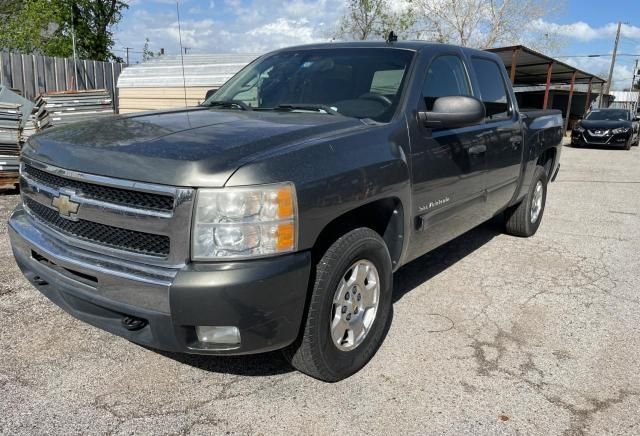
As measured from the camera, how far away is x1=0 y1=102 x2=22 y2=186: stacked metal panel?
7.18 metres

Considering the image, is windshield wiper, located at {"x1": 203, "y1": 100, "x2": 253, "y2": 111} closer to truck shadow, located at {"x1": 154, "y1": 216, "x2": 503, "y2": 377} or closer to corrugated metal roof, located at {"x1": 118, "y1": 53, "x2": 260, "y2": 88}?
truck shadow, located at {"x1": 154, "y1": 216, "x2": 503, "y2": 377}

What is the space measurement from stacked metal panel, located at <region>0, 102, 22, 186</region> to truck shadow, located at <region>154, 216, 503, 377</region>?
17.4ft

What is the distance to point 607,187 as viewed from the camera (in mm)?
10227

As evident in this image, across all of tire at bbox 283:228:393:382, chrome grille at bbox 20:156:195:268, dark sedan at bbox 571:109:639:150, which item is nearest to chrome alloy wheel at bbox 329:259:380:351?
tire at bbox 283:228:393:382

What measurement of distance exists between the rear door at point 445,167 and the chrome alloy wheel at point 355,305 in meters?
0.56

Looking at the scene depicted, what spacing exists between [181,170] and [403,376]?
1.69 m

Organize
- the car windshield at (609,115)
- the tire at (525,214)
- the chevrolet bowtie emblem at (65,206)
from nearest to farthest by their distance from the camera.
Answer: the chevrolet bowtie emblem at (65,206) → the tire at (525,214) → the car windshield at (609,115)

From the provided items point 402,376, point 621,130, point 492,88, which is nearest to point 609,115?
point 621,130

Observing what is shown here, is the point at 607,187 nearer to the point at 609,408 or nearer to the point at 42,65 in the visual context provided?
the point at 609,408

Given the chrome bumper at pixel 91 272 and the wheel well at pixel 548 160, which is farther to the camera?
the wheel well at pixel 548 160

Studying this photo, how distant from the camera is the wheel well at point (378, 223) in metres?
2.79

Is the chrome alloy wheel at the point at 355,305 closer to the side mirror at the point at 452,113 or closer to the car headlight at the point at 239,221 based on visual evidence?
the car headlight at the point at 239,221

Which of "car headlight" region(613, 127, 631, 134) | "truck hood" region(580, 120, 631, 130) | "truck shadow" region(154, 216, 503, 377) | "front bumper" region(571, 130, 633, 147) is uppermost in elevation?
"truck hood" region(580, 120, 631, 130)

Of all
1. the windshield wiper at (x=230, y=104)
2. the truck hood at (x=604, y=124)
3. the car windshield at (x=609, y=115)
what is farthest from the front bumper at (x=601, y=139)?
the windshield wiper at (x=230, y=104)
